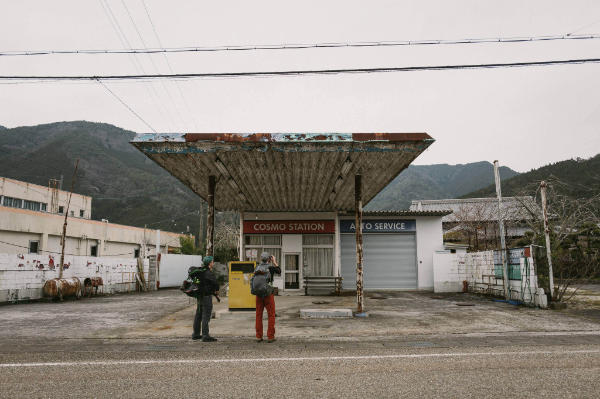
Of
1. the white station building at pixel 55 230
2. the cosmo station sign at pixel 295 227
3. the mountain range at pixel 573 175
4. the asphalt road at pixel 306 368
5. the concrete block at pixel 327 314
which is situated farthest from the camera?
the mountain range at pixel 573 175

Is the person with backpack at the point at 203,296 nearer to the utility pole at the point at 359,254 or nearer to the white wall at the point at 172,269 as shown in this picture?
the utility pole at the point at 359,254

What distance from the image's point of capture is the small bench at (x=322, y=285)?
18.7m

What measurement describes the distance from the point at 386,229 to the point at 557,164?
114ft

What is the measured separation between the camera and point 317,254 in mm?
19938

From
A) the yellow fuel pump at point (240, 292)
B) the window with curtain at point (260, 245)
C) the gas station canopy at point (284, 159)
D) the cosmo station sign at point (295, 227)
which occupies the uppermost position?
the gas station canopy at point (284, 159)

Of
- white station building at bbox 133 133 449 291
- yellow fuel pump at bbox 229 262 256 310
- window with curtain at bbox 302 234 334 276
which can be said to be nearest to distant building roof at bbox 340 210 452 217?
white station building at bbox 133 133 449 291

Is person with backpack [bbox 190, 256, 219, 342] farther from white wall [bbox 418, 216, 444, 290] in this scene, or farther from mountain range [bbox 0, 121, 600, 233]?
mountain range [bbox 0, 121, 600, 233]

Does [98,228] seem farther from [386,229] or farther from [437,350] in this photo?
[437,350]

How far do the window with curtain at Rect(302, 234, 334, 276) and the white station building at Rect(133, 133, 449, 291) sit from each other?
51mm

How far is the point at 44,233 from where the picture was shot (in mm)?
30844

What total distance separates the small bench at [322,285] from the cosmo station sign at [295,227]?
7.96 ft

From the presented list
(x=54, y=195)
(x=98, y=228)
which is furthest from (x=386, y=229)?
(x=54, y=195)

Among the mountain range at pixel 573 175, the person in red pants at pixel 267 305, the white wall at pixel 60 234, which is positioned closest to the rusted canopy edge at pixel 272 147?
the person in red pants at pixel 267 305

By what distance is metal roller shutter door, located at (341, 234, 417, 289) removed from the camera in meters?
21.0
